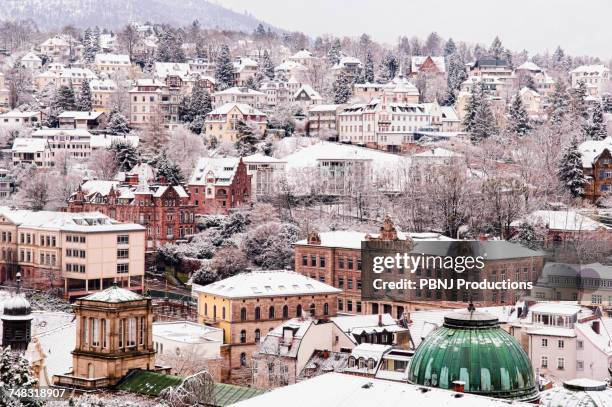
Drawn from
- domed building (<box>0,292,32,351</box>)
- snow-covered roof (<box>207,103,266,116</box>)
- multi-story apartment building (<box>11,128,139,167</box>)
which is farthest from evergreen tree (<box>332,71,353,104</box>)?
domed building (<box>0,292,32,351</box>)

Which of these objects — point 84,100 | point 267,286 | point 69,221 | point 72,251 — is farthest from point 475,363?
point 84,100

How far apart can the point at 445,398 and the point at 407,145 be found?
93100 millimetres

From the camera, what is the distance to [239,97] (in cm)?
13762

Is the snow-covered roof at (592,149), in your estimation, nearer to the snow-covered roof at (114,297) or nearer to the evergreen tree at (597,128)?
the evergreen tree at (597,128)

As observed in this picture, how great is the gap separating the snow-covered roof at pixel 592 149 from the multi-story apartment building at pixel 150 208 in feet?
87.2

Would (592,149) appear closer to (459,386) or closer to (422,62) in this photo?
(422,62)

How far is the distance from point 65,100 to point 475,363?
104583 millimetres

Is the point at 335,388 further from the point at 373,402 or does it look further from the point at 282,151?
the point at 282,151

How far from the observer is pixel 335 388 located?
33312 mm

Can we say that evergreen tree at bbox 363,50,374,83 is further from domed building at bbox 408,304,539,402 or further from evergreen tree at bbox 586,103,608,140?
domed building at bbox 408,304,539,402

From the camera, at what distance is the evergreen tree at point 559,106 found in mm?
125812

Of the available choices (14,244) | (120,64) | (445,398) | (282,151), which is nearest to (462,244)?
(14,244)

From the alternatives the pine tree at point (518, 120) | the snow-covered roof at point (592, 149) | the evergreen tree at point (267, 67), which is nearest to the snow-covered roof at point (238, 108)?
the pine tree at point (518, 120)

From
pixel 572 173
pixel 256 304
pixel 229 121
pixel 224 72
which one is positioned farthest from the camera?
pixel 224 72
